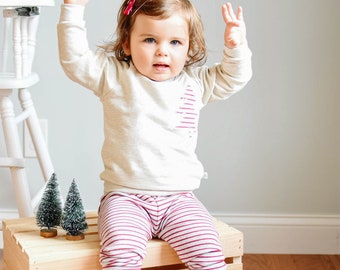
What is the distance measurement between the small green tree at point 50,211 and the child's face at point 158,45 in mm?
330

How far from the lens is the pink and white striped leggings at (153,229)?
1412 millimetres

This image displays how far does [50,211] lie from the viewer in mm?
1575

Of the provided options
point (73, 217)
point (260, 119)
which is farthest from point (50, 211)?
point (260, 119)

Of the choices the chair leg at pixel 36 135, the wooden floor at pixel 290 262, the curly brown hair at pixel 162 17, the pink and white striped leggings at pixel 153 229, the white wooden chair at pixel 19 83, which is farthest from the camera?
the wooden floor at pixel 290 262

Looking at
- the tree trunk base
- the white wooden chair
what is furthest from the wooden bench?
the white wooden chair

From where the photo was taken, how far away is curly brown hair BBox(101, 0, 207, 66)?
1521 mm

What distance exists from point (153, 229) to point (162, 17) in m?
0.45

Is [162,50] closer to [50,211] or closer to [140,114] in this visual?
[140,114]

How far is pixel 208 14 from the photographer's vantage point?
7.02ft

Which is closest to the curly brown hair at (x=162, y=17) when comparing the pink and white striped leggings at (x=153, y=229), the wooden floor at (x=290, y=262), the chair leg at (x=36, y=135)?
the pink and white striped leggings at (x=153, y=229)

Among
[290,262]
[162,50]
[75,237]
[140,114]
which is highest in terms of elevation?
[162,50]

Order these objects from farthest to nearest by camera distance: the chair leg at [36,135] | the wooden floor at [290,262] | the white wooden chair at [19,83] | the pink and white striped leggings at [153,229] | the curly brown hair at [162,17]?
the wooden floor at [290,262] → the chair leg at [36,135] → the white wooden chair at [19,83] → the curly brown hair at [162,17] → the pink and white striped leggings at [153,229]

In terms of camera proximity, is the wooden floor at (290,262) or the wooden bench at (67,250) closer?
the wooden bench at (67,250)

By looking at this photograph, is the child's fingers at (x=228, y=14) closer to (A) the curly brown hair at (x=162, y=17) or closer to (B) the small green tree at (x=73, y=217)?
(A) the curly brown hair at (x=162, y=17)
